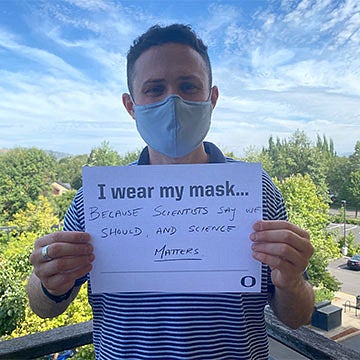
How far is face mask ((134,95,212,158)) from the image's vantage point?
635 millimetres

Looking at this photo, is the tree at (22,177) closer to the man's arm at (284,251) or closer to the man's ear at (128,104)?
the man's ear at (128,104)

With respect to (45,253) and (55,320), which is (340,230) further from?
(45,253)

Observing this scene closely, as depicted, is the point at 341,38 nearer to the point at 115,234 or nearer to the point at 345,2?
the point at 345,2

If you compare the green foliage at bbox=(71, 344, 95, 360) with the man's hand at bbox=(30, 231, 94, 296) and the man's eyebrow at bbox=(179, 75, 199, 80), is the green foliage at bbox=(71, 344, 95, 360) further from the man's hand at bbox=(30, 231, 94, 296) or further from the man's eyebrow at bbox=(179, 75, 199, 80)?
the man's eyebrow at bbox=(179, 75, 199, 80)

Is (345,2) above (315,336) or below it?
A: above

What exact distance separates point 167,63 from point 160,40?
0.06m

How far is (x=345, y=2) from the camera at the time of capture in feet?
5.71

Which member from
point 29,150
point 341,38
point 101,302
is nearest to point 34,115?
point 341,38

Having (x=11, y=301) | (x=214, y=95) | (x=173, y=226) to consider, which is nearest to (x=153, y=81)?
(x=214, y=95)

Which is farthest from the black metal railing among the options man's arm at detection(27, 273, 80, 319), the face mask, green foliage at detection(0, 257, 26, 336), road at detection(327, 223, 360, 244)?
road at detection(327, 223, 360, 244)

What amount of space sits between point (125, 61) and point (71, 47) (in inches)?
93.5

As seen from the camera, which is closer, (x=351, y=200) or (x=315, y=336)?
(x=315, y=336)

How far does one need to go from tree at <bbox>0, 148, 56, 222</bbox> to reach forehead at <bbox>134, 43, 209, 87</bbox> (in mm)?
8494

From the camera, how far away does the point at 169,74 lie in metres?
0.62
